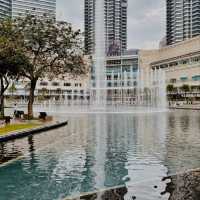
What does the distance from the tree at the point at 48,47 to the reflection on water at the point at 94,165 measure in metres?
17.8

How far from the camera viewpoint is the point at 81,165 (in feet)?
57.6

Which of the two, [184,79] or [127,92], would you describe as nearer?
[127,92]

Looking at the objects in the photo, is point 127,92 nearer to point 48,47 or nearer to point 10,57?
point 48,47

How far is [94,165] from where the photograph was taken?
17.6 metres

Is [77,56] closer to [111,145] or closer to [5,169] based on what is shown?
[111,145]

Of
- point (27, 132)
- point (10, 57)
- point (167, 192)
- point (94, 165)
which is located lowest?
point (94, 165)

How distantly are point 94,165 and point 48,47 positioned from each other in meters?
28.4

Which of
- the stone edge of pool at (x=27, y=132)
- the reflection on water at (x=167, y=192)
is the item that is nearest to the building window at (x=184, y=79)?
the stone edge of pool at (x=27, y=132)

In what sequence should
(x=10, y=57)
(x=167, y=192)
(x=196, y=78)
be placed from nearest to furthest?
(x=167, y=192), (x=10, y=57), (x=196, y=78)

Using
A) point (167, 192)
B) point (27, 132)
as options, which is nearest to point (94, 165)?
point (167, 192)

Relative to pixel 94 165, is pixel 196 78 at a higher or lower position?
higher

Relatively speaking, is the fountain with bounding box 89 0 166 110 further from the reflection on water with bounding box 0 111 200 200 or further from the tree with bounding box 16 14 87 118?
the reflection on water with bounding box 0 111 200 200

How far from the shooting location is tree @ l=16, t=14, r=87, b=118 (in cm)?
4344

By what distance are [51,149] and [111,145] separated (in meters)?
3.37
